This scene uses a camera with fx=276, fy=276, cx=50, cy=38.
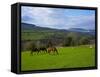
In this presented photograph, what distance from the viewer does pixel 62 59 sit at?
2.84 m

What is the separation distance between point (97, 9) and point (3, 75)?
1.23 metres

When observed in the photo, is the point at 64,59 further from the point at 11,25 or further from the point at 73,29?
the point at 11,25

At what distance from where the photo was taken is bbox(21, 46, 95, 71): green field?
2.68m

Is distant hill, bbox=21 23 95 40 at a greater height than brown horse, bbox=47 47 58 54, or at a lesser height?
greater

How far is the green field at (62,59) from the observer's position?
268 centimetres

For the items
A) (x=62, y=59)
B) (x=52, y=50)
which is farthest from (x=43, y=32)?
(x=62, y=59)

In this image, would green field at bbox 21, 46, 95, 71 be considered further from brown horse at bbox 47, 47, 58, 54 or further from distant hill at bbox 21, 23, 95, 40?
distant hill at bbox 21, 23, 95, 40

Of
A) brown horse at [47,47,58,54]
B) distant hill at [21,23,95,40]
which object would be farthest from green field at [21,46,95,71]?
distant hill at [21,23,95,40]

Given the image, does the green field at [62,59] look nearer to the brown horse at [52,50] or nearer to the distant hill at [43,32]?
the brown horse at [52,50]

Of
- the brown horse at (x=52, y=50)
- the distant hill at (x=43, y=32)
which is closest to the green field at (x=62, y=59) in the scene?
the brown horse at (x=52, y=50)

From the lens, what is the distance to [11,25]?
2668 millimetres

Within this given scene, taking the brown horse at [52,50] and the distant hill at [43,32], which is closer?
the distant hill at [43,32]

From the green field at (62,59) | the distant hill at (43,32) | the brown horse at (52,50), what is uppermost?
the distant hill at (43,32)

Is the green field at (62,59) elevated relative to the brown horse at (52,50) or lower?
lower
